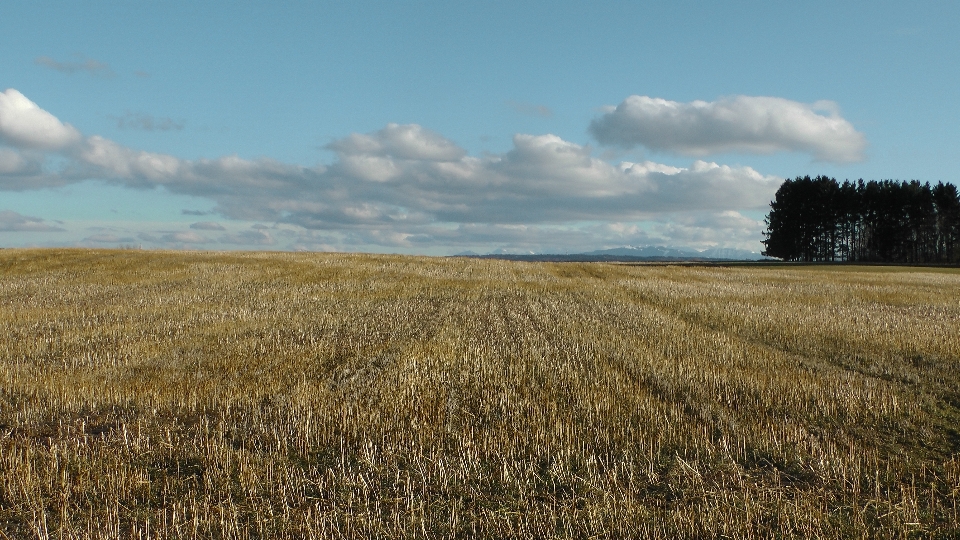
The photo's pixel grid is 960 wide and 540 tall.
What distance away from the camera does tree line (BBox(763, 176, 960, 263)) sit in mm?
100250

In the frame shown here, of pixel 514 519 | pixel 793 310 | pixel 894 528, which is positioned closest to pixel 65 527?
pixel 514 519

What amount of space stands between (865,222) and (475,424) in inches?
4845

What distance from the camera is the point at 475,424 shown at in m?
10.1

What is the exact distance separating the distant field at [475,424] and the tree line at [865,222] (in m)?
95.6

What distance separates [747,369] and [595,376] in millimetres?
4062

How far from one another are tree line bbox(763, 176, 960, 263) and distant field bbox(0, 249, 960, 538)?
95617 millimetres

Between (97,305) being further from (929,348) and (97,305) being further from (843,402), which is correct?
(929,348)

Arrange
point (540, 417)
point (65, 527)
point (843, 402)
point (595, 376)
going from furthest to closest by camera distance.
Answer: point (595, 376) → point (843, 402) → point (540, 417) → point (65, 527)

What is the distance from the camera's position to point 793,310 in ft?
82.2

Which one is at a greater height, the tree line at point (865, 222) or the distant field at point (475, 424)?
the tree line at point (865, 222)

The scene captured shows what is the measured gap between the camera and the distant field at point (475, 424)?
6.99 meters

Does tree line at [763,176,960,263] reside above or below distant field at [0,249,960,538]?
above

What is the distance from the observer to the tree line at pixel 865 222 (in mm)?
100250

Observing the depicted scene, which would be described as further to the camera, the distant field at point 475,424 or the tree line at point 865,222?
the tree line at point 865,222
